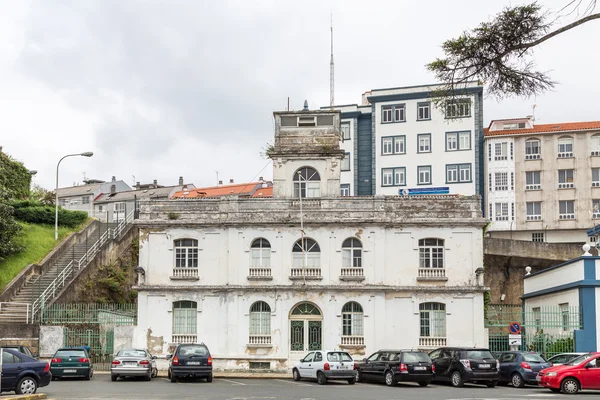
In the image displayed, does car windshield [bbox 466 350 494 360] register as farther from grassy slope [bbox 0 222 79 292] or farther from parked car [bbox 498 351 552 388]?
grassy slope [bbox 0 222 79 292]

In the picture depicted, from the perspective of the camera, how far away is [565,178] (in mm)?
68562

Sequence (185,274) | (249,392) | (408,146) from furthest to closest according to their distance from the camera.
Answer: (408,146), (185,274), (249,392)

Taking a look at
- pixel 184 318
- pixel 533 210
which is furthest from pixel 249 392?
pixel 533 210

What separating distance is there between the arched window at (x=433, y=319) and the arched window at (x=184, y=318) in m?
11.4

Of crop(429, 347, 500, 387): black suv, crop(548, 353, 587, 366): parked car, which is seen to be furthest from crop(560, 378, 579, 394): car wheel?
crop(429, 347, 500, 387): black suv

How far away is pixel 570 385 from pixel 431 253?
13943 millimetres

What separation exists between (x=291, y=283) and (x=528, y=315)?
13.8m

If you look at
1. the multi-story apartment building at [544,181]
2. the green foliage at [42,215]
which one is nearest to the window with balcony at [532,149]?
the multi-story apartment building at [544,181]

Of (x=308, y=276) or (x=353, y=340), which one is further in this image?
(x=308, y=276)

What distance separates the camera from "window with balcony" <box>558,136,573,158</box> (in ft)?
225

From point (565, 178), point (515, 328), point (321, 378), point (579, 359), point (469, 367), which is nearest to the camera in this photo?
point (579, 359)

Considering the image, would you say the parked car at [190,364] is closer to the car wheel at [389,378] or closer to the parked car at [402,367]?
the parked car at [402,367]

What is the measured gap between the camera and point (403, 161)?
2808 inches

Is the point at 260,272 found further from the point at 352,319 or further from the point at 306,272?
the point at 352,319
